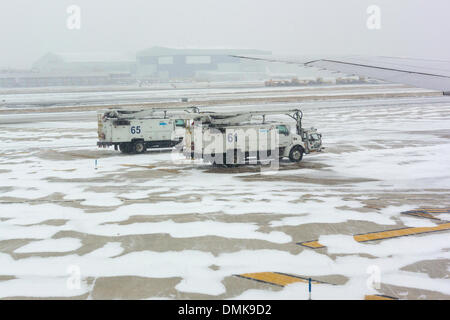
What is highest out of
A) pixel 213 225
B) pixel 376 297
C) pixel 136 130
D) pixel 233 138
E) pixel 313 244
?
pixel 136 130

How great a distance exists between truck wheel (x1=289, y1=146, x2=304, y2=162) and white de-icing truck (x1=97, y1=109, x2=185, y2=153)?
33.0 feet

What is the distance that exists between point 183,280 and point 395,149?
85.9ft

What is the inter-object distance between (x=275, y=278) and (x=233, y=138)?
54.9 ft

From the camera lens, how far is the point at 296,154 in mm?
30688

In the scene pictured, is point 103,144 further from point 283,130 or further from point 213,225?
point 213,225

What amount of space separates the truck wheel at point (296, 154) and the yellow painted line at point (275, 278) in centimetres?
1810

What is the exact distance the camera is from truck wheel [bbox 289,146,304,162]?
30.5 m

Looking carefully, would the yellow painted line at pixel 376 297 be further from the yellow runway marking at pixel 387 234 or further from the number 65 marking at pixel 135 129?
the number 65 marking at pixel 135 129

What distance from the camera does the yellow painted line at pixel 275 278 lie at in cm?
1236

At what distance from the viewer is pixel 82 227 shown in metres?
17.4

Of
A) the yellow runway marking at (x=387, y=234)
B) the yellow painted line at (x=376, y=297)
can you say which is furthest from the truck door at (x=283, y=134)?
the yellow painted line at (x=376, y=297)

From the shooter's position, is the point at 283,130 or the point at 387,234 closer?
the point at 387,234

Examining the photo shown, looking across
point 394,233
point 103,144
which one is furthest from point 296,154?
point 394,233
